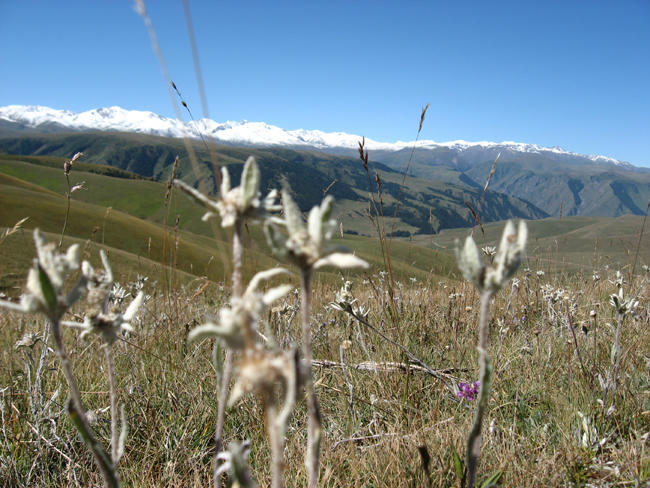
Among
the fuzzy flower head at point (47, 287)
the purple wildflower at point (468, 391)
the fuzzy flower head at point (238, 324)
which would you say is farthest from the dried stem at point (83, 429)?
the purple wildflower at point (468, 391)

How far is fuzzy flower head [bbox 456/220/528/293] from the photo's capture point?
3.01ft

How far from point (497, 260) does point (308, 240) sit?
1.49 ft

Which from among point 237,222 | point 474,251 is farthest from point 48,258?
point 474,251

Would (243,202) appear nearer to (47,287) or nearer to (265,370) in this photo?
(265,370)

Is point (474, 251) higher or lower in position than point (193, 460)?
higher

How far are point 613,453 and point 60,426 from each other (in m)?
2.73

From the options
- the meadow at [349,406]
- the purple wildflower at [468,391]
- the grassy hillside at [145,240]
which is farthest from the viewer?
the grassy hillside at [145,240]

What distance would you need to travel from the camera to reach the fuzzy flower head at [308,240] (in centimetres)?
80

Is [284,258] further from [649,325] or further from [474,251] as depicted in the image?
[649,325]

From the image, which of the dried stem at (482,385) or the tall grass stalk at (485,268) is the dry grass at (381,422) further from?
the tall grass stalk at (485,268)

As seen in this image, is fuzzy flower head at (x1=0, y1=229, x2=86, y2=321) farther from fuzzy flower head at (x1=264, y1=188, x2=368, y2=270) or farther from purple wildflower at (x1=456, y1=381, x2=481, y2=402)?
purple wildflower at (x1=456, y1=381, x2=481, y2=402)

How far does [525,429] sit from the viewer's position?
Answer: 221 cm

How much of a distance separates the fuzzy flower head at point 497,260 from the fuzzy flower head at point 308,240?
278mm

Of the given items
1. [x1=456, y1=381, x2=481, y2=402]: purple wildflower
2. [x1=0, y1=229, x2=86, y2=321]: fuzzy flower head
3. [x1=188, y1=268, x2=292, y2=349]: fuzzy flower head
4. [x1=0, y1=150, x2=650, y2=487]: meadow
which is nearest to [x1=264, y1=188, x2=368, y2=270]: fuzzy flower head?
[x1=0, y1=150, x2=650, y2=487]: meadow
